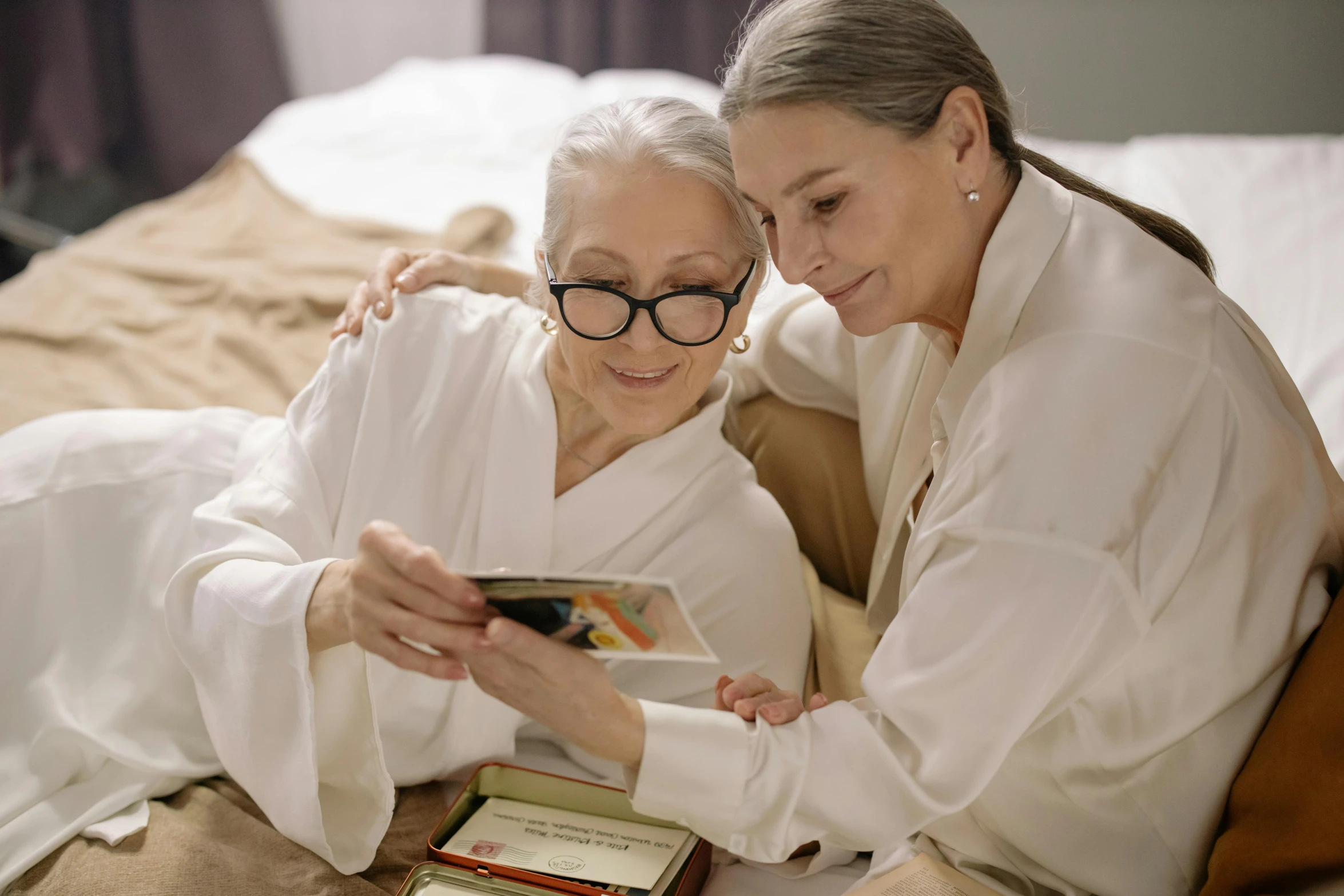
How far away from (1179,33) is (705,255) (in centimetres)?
316

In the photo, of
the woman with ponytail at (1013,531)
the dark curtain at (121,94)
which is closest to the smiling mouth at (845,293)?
the woman with ponytail at (1013,531)

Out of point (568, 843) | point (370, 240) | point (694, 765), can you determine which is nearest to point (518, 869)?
point (568, 843)

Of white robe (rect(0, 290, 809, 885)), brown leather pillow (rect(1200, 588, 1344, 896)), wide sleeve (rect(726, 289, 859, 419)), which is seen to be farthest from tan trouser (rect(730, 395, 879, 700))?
brown leather pillow (rect(1200, 588, 1344, 896))

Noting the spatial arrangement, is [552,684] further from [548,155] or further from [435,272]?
[548,155]

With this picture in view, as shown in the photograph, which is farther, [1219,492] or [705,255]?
[705,255]

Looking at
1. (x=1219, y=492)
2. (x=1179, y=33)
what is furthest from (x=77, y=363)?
(x=1179, y=33)

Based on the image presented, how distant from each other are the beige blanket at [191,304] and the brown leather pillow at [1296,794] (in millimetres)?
1733

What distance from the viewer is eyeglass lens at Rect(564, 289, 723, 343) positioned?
54.2 inches

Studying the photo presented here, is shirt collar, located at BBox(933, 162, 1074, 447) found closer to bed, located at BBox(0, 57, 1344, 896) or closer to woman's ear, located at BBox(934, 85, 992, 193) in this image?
woman's ear, located at BBox(934, 85, 992, 193)

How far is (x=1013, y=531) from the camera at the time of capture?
3.32 ft

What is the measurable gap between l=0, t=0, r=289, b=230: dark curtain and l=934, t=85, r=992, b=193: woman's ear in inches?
177

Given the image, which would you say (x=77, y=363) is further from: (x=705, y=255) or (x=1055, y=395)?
(x=1055, y=395)

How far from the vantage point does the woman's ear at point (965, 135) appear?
3.66 ft

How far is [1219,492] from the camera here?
1064 millimetres
